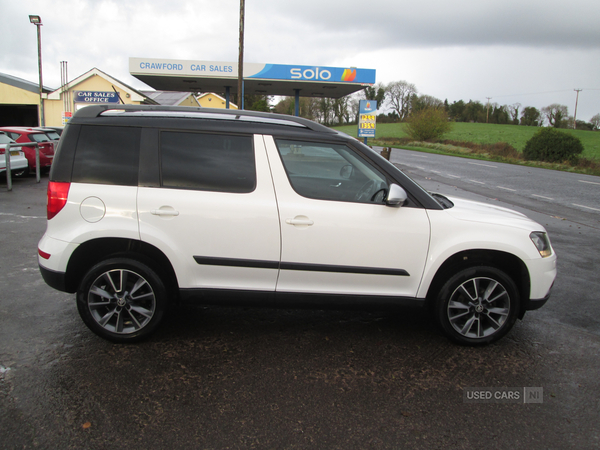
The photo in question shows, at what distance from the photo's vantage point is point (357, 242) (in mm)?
3508

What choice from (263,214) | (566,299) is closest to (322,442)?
(263,214)

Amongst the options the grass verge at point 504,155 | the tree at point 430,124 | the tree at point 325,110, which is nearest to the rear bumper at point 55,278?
the grass verge at point 504,155

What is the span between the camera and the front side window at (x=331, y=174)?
3.60 metres

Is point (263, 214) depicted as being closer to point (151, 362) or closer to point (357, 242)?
point (357, 242)

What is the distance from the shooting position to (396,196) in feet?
11.2

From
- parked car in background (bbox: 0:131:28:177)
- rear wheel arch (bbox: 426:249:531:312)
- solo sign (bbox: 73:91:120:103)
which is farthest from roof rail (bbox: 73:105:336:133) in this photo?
solo sign (bbox: 73:91:120:103)

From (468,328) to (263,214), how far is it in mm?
1930

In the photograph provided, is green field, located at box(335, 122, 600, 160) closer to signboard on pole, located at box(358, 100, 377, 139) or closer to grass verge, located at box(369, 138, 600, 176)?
grass verge, located at box(369, 138, 600, 176)

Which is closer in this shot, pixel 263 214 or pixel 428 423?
pixel 428 423

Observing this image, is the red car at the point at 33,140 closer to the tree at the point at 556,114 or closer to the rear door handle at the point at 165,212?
the rear door handle at the point at 165,212

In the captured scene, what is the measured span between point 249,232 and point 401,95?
90.9 meters

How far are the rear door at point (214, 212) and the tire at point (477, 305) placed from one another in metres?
1.42

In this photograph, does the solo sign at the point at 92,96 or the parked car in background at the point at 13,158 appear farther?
the solo sign at the point at 92,96

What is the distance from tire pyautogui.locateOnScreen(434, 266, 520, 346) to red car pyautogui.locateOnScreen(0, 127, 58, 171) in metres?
15.0
